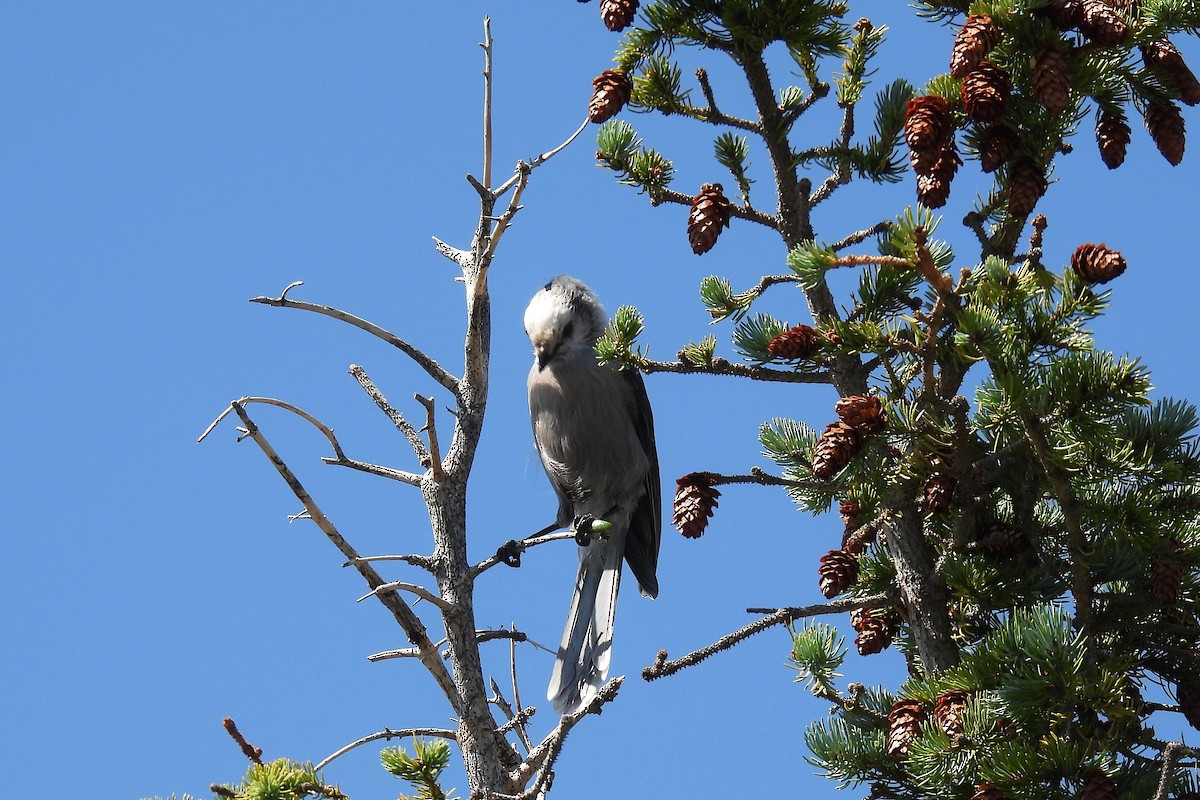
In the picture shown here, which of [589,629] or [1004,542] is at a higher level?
[589,629]

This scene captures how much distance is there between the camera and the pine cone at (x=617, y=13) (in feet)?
11.2

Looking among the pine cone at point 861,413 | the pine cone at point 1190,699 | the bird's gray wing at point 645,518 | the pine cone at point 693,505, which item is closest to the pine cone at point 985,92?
the pine cone at point 861,413

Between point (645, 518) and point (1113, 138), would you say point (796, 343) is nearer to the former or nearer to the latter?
point (1113, 138)

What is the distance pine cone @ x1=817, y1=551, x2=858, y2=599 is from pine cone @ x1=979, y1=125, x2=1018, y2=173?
3.49 ft

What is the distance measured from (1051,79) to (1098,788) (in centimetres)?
160

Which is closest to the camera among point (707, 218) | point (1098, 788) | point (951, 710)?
point (1098, 788)

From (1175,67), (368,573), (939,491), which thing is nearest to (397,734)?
(368,573)

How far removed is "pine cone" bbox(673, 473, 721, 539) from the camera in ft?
10.9

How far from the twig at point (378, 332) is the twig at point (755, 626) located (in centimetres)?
99

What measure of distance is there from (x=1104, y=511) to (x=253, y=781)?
2.06 metres

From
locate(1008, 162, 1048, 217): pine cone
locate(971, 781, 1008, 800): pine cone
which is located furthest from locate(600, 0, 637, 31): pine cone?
locate(971, 781, 1008, 800): pine cone

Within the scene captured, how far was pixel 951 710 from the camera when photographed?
282 centimetres

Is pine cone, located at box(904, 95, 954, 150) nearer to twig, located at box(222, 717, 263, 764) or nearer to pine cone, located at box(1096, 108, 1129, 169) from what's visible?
pine cone, located at box(1096, 108, 1129, 169)

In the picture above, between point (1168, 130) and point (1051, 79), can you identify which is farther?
point (1168, 130)
